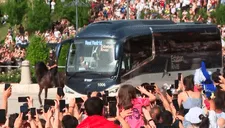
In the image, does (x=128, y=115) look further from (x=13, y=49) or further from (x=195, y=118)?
(x=13, y=49)

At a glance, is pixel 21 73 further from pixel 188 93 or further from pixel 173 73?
pixel 188 93

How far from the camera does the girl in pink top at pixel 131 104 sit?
10.7 meters

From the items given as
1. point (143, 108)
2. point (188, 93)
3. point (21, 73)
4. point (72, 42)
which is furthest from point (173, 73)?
point (143, 108)

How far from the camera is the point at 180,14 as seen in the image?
137 ft

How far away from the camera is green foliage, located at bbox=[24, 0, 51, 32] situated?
47156mm

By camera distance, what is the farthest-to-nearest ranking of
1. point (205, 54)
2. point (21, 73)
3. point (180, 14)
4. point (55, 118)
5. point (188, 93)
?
point (180, 14) → point (21, 73) → point (205, 54) → point (188, 93) → point (55, 118)

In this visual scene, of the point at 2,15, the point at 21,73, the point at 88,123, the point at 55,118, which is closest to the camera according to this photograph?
the point at 88,123

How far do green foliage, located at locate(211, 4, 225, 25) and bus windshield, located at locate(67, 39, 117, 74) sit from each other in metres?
15.4

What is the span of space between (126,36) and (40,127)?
14.9 m

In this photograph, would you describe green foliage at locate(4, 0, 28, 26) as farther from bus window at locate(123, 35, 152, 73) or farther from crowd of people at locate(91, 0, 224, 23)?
bus window at locate(123, 35, 152, 73)

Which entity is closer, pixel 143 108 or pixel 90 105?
pixel 90 105

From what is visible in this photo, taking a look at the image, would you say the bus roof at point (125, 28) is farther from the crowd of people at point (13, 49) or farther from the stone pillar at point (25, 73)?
the crowd of people at point (13, 49)

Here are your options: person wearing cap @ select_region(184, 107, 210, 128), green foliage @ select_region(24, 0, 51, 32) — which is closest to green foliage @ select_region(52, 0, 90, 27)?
green foliage @ select_region(24, 0, 51, 32)

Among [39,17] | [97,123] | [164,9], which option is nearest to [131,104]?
[97,123]
